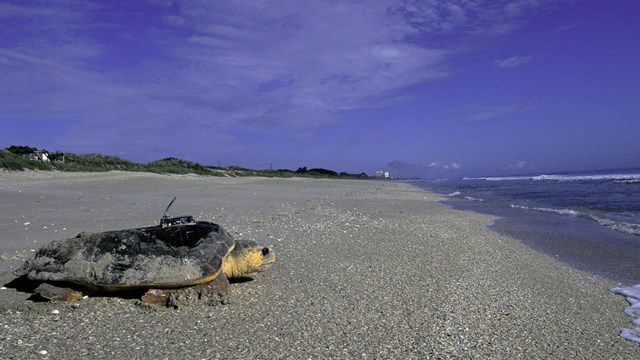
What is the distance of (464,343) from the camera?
11.9ft

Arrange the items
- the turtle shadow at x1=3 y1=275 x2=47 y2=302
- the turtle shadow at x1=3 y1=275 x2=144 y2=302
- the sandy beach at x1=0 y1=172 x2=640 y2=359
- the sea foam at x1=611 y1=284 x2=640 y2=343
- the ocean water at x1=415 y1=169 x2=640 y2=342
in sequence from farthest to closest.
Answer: the ocean water at x1=415 y1=169 x2=640 y2=342, the turtle shadow at x1=3 y1=275 x2=47 y2=302, the turtle shadow at x1=3 y1=275 x2=144 y2=302, the sea foam at x1=611 y1=284 x2=640 y2=343, the sandy beach at x1=0 y1=172 x2=640 y2=359

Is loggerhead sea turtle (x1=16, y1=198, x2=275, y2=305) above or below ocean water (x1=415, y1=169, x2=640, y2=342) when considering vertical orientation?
above

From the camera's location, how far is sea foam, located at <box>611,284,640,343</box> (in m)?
4.03

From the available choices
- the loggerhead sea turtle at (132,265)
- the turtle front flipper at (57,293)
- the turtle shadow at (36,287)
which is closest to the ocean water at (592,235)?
the loggerhead sea turtle at (132,265)

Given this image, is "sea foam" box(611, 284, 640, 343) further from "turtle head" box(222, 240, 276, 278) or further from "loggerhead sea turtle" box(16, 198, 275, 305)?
"loggerhead sea turtle" box(16, 198, 275, 305)

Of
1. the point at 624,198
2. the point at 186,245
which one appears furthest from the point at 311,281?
the point at 624,198

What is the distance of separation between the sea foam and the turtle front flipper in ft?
16.0

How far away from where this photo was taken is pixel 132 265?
4426 mm

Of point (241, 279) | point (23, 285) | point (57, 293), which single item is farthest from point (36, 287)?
point (241, 279)

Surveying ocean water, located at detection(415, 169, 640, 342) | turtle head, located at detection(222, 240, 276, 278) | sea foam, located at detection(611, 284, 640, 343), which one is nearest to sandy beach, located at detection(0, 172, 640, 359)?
sea foam, located at detection(611, 284, 640, 343)

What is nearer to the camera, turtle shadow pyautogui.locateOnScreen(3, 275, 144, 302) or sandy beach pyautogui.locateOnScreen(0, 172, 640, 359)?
sandy beach pyautogui.locateOnScreen(0, 172, 640, 359)

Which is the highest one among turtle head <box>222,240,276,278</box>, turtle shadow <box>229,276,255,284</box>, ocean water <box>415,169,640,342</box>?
turtle head <box>222,240,276,278</box>

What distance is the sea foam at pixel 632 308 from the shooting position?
4031 mm

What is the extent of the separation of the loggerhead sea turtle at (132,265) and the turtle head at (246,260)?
0.05 meters
